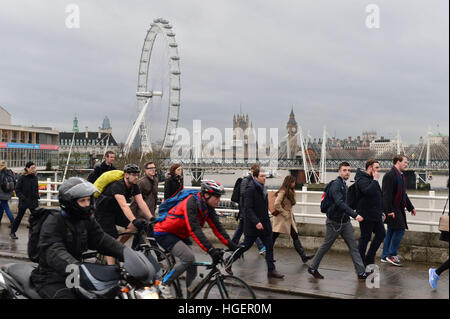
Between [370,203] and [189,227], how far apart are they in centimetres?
329

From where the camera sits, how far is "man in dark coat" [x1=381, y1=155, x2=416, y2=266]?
26.0ft

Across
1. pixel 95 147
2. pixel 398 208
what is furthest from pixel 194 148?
pixel 398 208

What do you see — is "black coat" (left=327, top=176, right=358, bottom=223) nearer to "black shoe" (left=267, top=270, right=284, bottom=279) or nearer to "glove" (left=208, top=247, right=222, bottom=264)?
"black shoe" (left=267, top=270, right=284, bottom=279)

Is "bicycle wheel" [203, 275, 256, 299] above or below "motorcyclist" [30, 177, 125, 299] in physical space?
below

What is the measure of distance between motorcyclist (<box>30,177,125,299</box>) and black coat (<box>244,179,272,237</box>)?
11.2ft

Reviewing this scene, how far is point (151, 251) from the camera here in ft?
19.7

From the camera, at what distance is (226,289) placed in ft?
14.3

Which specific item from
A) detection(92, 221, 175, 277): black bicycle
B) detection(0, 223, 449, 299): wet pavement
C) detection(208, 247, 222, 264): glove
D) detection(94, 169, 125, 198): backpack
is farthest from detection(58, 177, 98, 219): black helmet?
detection(0, 223, 449, 299): wet pavement

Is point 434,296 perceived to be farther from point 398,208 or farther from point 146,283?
point 146,283

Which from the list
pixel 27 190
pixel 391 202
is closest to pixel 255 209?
pixel 391 202

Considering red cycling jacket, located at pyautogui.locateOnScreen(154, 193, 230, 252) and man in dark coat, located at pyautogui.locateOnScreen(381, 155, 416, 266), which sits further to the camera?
man in dark coat, located at pyautogui.locateOnScreen(381, 155, 416, 266)
